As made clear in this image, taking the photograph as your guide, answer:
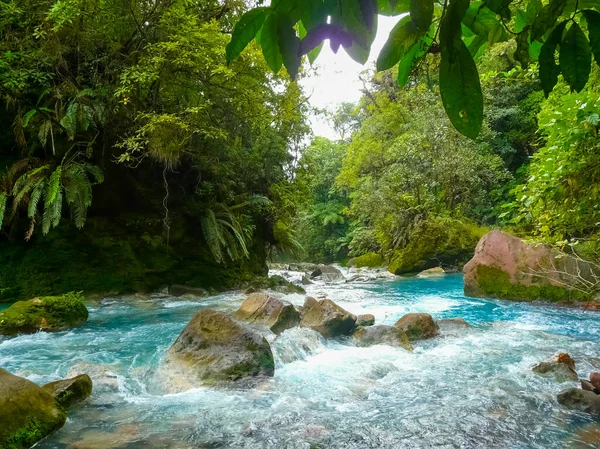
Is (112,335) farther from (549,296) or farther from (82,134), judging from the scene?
(549,296)

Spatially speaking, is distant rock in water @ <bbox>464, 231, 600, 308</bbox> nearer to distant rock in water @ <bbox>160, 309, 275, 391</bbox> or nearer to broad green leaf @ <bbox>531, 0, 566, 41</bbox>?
distant rock in water @ <bbox>160, 309, 275, 391</bbox>

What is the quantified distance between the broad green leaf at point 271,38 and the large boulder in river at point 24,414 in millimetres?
3220

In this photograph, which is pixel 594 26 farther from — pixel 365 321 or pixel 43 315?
pixel 43 315

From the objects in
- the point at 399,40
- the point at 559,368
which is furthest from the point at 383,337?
the point at 399,40

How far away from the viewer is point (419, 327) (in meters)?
6.26

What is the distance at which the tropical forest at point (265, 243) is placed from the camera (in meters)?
1.05

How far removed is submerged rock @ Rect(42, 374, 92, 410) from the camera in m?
3.67

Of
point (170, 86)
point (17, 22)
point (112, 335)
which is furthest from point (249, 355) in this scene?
point (17, 22)

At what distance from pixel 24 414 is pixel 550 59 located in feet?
12.3

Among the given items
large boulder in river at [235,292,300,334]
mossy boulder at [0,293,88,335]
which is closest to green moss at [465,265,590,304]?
large boulder in river at [235,292,300,334]

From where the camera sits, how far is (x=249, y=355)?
180 inches

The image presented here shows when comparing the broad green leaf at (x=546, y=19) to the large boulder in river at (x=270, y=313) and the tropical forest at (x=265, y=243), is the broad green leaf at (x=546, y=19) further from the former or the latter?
the large boulder in river at (x=270, y=313)

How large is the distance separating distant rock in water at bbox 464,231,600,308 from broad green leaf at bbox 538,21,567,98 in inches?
339

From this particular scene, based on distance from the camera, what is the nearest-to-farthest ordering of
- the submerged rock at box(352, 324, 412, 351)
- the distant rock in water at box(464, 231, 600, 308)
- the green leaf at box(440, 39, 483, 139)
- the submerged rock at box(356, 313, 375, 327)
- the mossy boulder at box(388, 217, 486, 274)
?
the green leaf at box(440, 39, 483, 139) < the submerged rock at box(352, 324, 412, 351) < the submerged rock at box(356, 313, 375, 327) < the distant rock in water at box(464, 231, 600, 308) < the mossy boulder at box(388, 217, 486, 274)
